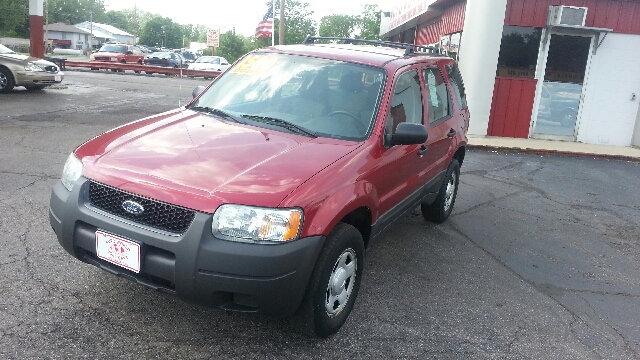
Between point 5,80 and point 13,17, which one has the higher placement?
point 13,17

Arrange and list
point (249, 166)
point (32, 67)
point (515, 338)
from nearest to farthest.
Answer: point (249, 166) < point (515, 338) < point (32, 67)

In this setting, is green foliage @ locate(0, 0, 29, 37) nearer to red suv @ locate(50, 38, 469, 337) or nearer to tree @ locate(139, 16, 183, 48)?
tree @ locate(139, 16, 183, 48)

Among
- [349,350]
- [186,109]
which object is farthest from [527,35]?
[349,350]

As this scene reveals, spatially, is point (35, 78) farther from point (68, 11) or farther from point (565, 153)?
point (68, 11)

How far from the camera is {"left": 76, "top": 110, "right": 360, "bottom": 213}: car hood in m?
2.93

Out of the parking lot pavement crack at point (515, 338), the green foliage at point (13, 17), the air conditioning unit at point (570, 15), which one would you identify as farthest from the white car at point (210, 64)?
the green foliage at point (13, 17)

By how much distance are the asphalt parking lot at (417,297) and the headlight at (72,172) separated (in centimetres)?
81

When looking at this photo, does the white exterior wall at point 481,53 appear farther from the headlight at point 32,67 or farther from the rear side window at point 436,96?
the headlight at point 32,67

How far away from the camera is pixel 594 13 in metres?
11.7

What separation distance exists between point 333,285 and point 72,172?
177cm

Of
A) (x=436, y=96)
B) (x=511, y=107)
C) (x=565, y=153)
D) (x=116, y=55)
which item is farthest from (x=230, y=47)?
(x=436, y=96)

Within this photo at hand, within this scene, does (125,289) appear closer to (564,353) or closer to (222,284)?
(222,284)

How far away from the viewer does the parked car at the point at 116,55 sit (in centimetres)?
3102

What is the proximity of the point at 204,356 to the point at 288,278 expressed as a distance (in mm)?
734
